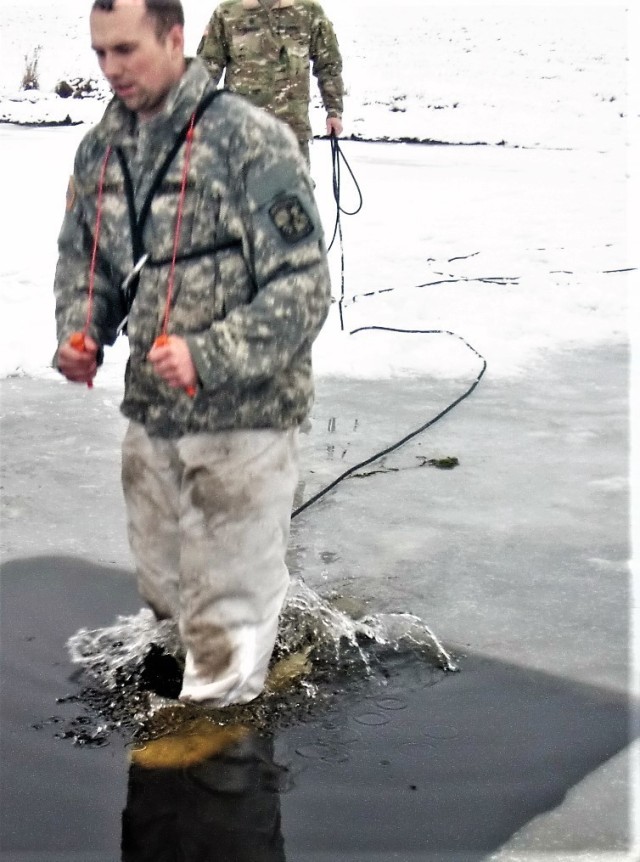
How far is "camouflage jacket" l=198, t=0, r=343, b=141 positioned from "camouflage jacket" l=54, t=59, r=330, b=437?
453 cm

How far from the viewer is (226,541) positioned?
2938mm

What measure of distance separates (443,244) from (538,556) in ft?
19.8

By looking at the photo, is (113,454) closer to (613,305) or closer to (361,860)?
(361,860)

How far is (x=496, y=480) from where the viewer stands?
15.9ft

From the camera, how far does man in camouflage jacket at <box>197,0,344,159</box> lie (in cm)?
732

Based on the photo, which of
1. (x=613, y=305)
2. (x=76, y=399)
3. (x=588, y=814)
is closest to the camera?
(x=588, y=814)

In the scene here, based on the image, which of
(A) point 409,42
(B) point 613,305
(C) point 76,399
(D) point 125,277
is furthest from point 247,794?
(A) point 409,42

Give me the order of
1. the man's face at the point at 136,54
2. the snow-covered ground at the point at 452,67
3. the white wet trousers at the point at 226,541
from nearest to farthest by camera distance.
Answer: the man's face at the point at 136,54, the white wet trousers at the point at 226,541, the snow-covered ground at the point at 452,67

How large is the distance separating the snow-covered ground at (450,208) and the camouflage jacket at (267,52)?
4.10 feet

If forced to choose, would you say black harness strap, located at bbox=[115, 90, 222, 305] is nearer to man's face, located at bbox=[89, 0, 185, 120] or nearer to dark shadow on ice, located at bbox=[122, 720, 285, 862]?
man's face, located at bbox=[89, 0, 185, 120]

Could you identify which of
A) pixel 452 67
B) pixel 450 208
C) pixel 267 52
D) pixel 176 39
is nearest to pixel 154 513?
pixel 176 39

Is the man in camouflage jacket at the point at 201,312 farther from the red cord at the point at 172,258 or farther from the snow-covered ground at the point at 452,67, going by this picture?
the snow-covered ground at the point at 452,67

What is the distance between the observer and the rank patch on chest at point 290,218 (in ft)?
8.85

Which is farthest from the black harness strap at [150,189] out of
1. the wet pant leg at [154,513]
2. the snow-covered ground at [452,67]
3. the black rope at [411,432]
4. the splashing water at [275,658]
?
the snow-covered ground at [452,67]
